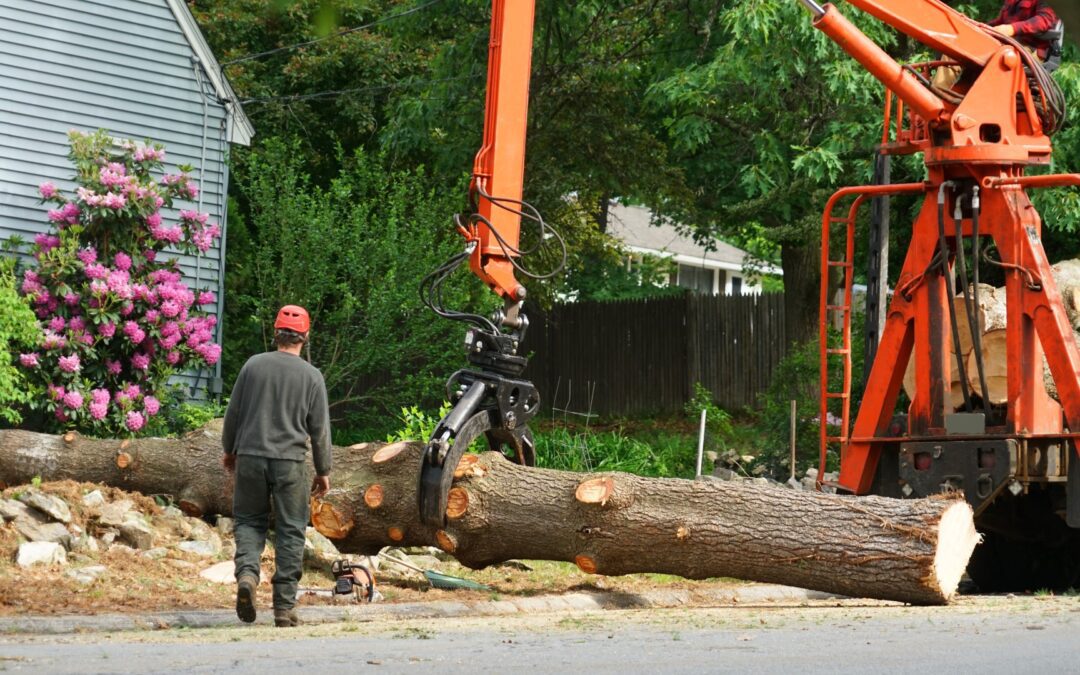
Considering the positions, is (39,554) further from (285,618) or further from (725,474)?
(725,474)

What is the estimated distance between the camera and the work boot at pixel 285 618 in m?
8.39

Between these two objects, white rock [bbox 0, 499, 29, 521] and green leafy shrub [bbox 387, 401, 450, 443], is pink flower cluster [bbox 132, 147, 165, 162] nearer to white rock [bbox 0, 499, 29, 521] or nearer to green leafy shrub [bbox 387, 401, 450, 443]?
green leafy shrub [bbox 387, 401, 450, 443]

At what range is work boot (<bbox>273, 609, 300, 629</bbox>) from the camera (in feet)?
27.5

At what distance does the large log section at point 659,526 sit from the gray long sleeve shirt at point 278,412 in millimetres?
1456

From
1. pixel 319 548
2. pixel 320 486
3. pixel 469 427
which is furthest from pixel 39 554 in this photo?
pixel 469 427

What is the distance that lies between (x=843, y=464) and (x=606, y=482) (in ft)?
7.92

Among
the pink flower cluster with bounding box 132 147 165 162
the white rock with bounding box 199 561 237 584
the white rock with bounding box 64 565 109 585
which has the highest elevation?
the pink flower cluster with bounding box 132 147 165 162

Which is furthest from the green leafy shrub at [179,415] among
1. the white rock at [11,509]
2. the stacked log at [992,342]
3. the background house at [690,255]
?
the background house at [690,255]

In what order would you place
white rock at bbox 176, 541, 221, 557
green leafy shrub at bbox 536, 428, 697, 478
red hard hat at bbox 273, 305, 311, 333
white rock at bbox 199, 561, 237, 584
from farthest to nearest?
green leafy shrub at bbox 536, 428, 697, 478 → white rock at bbox 176, 541, 221, 557 → white rock at bbox 199, 561, 237, 584 → red hard hat at bbox 273, 305, 311, 333

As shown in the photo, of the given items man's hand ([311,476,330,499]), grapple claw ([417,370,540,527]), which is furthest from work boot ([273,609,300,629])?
grapple claw ([417,370,540,527])

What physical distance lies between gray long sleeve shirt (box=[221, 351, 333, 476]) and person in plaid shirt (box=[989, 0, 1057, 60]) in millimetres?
5535

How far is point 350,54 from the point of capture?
24.6m

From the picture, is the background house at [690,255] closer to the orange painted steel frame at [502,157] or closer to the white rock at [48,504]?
the orange painted steel frame at [502,157]

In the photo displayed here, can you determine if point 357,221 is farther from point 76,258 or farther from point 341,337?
point 76,258
